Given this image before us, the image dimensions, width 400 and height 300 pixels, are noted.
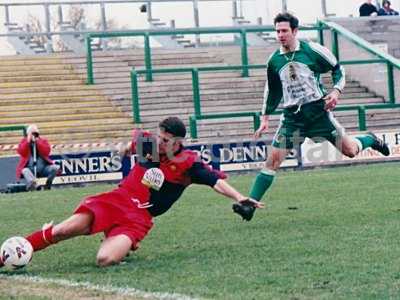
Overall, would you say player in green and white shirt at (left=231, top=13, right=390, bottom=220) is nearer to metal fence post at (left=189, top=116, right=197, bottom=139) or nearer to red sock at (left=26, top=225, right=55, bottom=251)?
red sock at (left=26, top=225, right=55, bottom=251)

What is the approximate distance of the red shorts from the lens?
27.9ft

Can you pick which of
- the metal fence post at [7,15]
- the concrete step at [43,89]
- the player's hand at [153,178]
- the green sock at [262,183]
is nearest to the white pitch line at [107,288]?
the player's hand at [153,178]

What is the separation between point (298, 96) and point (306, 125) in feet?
1.06

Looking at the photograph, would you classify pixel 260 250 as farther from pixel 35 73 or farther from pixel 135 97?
pixel 35 73

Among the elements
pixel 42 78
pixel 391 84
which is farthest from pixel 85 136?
pixel 391 84

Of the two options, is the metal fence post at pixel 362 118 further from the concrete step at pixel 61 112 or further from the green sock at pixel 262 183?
the green sock at pixel 262 183

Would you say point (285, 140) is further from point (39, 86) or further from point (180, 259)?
point (39, 86)

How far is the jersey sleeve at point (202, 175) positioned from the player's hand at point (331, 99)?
265 cm

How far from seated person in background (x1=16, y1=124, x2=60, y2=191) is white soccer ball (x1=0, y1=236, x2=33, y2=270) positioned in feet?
38.4

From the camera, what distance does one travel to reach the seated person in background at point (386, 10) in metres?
30.6

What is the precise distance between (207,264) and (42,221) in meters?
4.57

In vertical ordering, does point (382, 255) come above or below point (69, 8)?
below

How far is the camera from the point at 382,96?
2769cm

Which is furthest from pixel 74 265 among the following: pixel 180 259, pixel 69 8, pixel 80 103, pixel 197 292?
pixel 69 8
